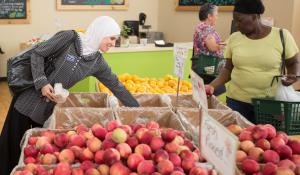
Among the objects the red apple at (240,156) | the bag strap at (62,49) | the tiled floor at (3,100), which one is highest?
the bag strap at (62,49)

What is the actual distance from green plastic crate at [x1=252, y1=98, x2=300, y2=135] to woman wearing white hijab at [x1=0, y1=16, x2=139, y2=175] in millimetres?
968

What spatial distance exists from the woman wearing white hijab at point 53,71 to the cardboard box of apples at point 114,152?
47 centimetres

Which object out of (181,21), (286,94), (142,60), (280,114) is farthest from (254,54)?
(181,21)

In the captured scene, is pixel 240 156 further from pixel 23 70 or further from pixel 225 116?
pixel 23 70

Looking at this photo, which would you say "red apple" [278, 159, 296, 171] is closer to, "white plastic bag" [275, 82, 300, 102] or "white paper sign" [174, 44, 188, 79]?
"white plastic bag" [275, 82, 300, 102]

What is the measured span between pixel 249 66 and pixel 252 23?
272 mm

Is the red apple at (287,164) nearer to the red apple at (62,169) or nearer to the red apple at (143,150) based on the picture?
the red apple at (143,150)

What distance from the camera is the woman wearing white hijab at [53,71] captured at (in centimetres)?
243

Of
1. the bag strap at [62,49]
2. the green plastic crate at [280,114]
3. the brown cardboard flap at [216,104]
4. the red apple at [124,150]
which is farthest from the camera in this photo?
the brown cardboard flap at [216,104]

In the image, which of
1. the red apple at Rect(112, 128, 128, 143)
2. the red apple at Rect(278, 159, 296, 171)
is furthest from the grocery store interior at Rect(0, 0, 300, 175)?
the red apple at Rect(112, 128, 128, 143)

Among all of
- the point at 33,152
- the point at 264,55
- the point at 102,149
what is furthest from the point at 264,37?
the point at 33,152

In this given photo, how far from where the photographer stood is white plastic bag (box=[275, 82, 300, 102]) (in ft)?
7.19

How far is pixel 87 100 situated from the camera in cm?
300

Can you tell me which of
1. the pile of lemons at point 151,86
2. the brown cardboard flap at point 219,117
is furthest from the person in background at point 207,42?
the brown cardboard flap at point 219,117
